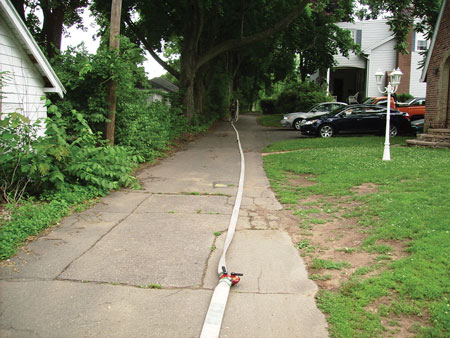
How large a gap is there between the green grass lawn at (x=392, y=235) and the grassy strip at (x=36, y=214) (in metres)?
3.96

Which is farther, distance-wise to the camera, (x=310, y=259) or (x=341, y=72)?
(x=341, y=72)

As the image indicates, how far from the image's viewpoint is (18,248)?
5.33 meters

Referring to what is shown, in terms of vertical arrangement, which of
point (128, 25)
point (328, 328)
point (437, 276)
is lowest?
point (328, 328)

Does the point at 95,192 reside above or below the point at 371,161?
below

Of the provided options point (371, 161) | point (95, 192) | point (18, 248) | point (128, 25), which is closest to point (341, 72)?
point (128, 25)

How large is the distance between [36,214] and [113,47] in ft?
18.7

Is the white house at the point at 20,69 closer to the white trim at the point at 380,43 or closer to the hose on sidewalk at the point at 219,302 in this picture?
the hose on sidewalk at the point at 219,302

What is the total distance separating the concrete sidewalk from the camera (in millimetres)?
3531

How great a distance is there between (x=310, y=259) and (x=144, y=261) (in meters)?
2.13

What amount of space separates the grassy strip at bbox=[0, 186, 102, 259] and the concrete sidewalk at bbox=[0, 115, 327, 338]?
0.66 ft

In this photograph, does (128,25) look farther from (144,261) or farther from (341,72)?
(341,72)

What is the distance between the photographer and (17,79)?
908cm

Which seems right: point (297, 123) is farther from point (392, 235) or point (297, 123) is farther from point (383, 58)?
point (392, 235)

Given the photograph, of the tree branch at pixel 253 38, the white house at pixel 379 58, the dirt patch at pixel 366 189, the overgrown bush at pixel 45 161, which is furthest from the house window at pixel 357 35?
the overgrown bush at pixel 45 161
